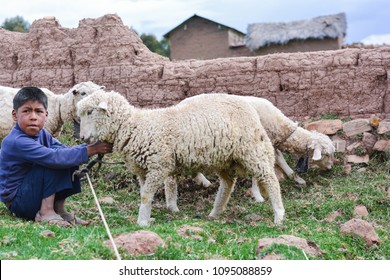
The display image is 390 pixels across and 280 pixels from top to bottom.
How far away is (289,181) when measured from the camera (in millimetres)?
9188

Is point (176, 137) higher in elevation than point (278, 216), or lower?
higher

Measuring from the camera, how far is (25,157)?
219 inches

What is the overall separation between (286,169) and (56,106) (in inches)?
146

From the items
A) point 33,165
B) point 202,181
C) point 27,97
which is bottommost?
point 202,181

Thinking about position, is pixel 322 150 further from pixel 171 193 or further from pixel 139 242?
pixel 139 242

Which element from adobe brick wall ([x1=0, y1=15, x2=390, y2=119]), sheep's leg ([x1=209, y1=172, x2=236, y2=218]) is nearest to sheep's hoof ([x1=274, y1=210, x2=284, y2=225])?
sheep's leg ([x1=209, y1=172, x2=236, y2=218])

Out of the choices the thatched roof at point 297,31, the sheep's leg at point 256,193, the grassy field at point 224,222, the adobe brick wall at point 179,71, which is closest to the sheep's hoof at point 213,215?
the grassy field at point 224,222

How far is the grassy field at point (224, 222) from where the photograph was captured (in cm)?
442

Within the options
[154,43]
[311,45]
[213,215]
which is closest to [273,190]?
[213,215]

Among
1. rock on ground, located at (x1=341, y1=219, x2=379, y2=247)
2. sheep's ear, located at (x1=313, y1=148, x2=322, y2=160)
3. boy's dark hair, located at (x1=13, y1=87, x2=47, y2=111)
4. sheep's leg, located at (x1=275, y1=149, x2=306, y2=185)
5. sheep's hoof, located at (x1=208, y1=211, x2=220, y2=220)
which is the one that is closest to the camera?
rock on ground, located at (x1=341, y1=219, x2=379, y2=247)

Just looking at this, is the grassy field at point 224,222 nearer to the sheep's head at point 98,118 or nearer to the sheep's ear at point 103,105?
the sheep's head at point 98,118

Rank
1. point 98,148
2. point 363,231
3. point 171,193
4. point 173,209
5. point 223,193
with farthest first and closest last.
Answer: point 171,193, point 173,209, point 223,193, point 98,148, point 363,231

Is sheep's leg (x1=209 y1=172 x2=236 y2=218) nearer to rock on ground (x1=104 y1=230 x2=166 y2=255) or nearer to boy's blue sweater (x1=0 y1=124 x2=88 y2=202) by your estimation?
boy's blue sweater (x1=0 y1=124 x2=88 y2=202)

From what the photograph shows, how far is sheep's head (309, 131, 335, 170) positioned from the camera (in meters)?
9.02
